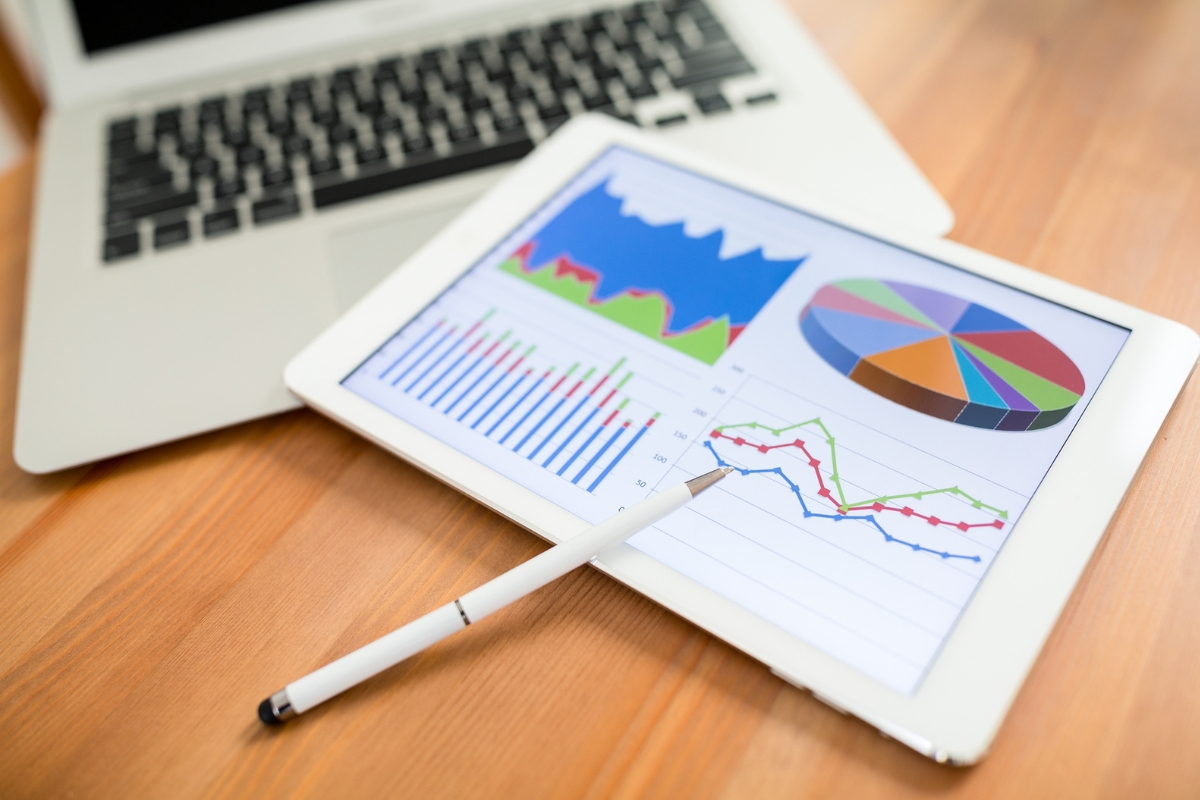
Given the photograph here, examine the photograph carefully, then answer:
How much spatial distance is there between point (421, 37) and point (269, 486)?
16.3 inches

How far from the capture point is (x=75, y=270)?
55 cm

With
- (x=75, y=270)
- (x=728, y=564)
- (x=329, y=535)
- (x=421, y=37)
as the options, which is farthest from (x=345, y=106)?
(x=728, y=564)

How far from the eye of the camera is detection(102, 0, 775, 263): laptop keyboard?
0.58 metres

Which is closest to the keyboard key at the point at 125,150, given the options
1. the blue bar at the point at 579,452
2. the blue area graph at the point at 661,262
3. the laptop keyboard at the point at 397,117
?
the laptop keyboard at the point at 397,117

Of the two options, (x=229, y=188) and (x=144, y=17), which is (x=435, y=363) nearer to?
(x=229, y=188)

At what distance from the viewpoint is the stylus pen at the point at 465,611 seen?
36 centimetres

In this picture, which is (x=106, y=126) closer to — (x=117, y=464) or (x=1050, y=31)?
(x=117, y=464)

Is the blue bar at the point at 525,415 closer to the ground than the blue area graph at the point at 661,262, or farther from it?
closer to the ground

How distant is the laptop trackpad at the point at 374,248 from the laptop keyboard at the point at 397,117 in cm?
3

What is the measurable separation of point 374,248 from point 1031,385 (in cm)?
39

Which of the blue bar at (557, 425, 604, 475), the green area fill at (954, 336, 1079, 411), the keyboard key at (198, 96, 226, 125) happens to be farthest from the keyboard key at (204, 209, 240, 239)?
the green area fill at (954, 336, 1079, 411)

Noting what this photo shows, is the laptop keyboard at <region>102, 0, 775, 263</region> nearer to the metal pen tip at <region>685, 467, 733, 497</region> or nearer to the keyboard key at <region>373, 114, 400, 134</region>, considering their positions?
the keyboard key at <region>373, 114, 400, 134</region>

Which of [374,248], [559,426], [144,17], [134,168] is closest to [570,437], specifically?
[559,426]

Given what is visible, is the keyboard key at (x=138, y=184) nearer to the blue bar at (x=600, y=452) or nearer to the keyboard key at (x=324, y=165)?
the keyboard key at (x=324, y=165)
